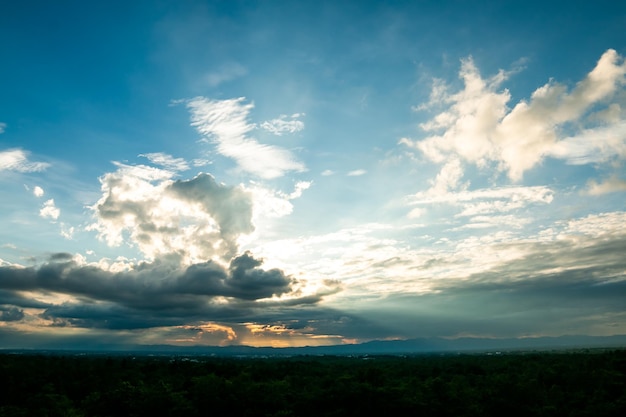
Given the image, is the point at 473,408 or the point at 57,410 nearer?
the point at 57,410

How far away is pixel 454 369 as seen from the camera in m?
132

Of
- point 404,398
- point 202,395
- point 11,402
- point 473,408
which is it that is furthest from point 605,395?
point 11,402

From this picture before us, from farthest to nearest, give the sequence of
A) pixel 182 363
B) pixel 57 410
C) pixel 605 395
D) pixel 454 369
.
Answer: pixel 454 369, pixel 182 363, pixel 605 395, pixel 57 410

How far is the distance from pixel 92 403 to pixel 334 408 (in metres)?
34.8

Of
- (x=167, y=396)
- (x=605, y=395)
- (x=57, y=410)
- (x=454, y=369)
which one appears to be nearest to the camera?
(x=57, y=410)

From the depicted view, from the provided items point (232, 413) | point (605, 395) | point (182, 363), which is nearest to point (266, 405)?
point (232, 413)

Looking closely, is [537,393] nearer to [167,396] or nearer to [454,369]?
[167,396]

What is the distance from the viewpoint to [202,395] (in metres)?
59.9

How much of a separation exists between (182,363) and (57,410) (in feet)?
246

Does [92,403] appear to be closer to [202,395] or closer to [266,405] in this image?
[202,395]

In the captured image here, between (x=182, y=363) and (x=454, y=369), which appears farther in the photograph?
(x=454, y=369)

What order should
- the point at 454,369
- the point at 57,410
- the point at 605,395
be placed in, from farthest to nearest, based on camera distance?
the point at 454,369 → the point at 605,395 → the point at 57,410

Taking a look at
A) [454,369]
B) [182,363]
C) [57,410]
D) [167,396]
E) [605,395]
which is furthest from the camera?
[454,369]

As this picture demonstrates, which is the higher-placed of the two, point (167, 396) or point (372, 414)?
point (167, 396)
